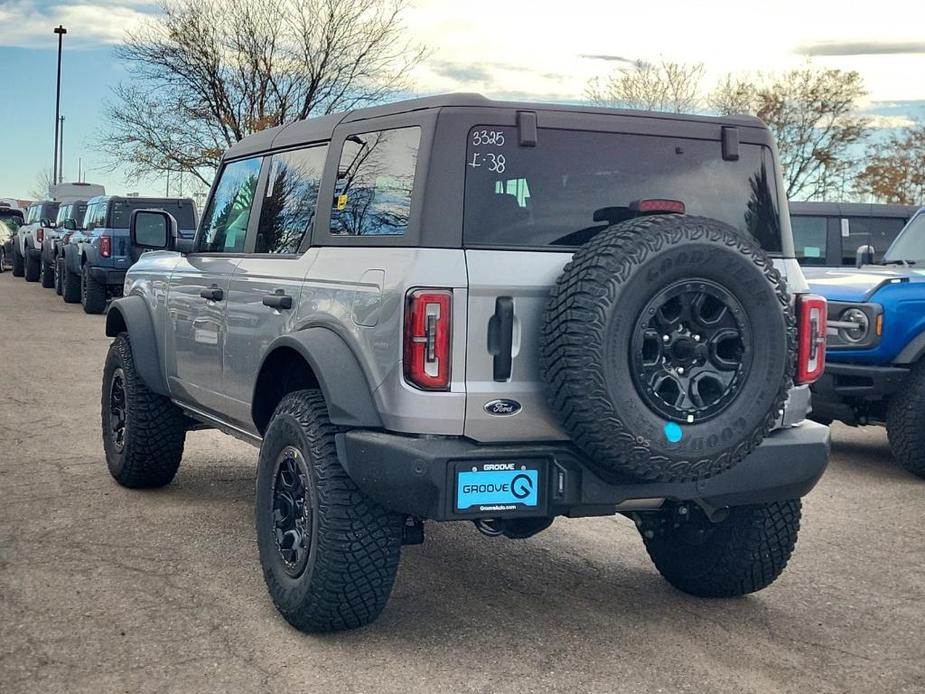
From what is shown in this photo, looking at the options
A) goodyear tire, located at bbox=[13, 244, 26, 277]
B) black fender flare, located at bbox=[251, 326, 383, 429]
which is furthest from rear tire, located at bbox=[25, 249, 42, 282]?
black fender flare, located at bbox=[251, 326, 383, 429]

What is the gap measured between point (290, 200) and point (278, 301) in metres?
0.58

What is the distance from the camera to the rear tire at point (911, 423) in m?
7.64

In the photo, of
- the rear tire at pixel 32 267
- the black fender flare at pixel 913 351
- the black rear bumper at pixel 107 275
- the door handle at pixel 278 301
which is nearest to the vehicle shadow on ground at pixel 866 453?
the black fender flare at pixel 913 351

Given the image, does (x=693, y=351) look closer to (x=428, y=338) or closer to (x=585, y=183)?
(x=585, y=183)

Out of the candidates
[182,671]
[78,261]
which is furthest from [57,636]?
[78,261]

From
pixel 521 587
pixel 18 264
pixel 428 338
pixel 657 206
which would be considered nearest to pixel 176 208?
pixel 521 587

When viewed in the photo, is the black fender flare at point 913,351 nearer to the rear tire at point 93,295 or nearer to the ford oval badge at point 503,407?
the ford oval badge at point 503,407

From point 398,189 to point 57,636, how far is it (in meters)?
1.99

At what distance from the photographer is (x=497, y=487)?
13.1 ft

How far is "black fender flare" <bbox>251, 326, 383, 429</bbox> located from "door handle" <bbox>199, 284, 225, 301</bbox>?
1276mm

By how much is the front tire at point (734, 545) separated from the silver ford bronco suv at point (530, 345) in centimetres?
1

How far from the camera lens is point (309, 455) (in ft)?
14.3

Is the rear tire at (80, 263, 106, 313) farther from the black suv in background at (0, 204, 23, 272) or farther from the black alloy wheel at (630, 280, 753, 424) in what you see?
the black suv in background at (0, 204, 23, 272)

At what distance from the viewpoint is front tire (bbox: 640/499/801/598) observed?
4855 mm
